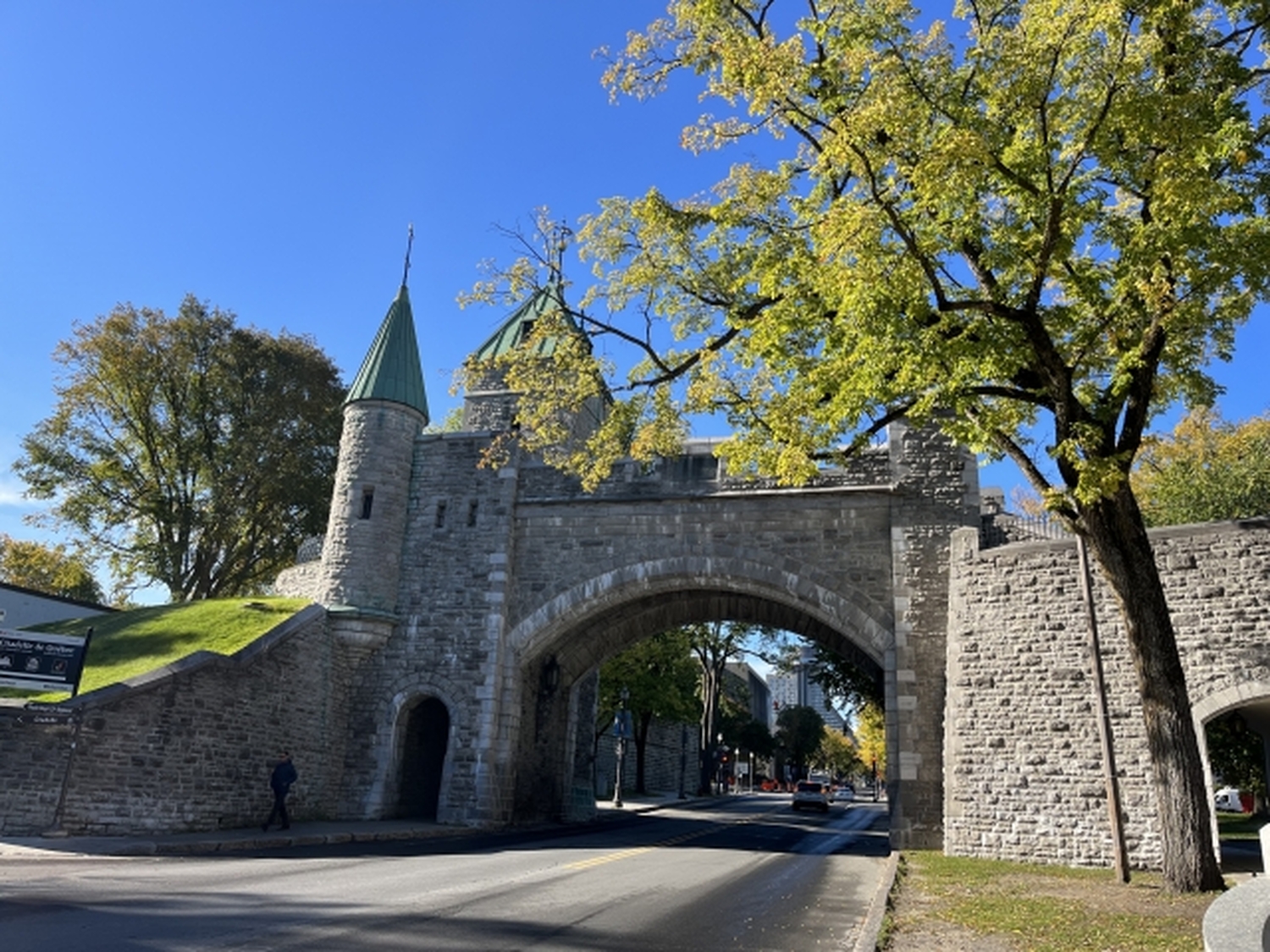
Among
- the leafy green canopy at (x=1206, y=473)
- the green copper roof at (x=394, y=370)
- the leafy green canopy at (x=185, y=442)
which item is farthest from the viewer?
the leafy green canopy at (x=185, y=442)

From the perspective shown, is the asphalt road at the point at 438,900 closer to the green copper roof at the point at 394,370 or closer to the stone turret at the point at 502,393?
the stone turret at the point at 502,393

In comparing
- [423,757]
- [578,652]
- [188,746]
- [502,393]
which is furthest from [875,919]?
[502,393]

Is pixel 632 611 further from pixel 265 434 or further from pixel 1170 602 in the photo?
pixel 265 434

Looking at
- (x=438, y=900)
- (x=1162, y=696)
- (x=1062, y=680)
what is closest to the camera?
(x=438, y=900)

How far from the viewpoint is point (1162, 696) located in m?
9.88

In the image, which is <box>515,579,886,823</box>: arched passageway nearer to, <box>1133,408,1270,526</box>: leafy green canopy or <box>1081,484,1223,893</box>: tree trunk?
<box>1133,408,1270,526</box>: leafy green canopy

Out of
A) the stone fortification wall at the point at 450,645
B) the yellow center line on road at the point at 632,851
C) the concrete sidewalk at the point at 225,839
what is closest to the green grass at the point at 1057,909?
the yellow center line on road at the point at 632,851

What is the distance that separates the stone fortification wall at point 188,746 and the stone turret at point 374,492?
90cm

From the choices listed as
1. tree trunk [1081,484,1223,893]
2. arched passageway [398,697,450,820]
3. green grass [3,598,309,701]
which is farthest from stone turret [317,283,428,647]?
tree trunk [1081,484,1223,893]

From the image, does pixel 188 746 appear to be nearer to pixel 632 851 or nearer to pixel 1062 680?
pixel 632 851

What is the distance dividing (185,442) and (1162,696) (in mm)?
32638

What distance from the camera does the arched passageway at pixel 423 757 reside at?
2128 cm

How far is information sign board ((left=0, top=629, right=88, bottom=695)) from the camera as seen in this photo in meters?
13.8

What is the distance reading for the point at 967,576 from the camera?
16.9 meters
